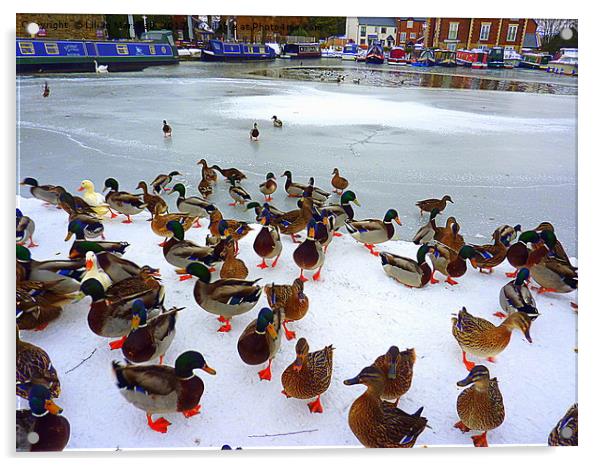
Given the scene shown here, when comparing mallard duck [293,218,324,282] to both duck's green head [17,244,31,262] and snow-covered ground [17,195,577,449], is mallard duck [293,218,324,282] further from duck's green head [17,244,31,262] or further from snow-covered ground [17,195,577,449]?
duck's green head [17,244,31,262]

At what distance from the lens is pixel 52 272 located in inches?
121

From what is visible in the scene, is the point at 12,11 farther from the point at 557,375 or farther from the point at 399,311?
the point at 557,375

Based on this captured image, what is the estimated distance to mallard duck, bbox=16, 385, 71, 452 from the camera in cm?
216

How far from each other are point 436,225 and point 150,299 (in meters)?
3.08

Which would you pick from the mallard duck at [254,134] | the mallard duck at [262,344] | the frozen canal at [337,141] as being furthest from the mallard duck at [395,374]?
the mallard duck at [254,134]

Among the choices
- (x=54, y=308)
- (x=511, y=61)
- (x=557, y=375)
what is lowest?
(x=557, y=375)

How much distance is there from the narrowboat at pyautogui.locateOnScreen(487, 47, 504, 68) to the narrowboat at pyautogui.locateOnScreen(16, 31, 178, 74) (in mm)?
2972

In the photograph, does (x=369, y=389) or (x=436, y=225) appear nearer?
(x=369, y=389)

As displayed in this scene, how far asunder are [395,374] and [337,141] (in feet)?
18.4

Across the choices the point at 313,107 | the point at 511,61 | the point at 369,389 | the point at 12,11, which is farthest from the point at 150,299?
the point at 313,107

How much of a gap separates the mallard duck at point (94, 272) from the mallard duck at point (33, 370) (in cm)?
68

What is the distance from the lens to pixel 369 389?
226cm

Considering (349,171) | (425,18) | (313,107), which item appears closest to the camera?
(425,18)

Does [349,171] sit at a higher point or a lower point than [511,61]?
lower
